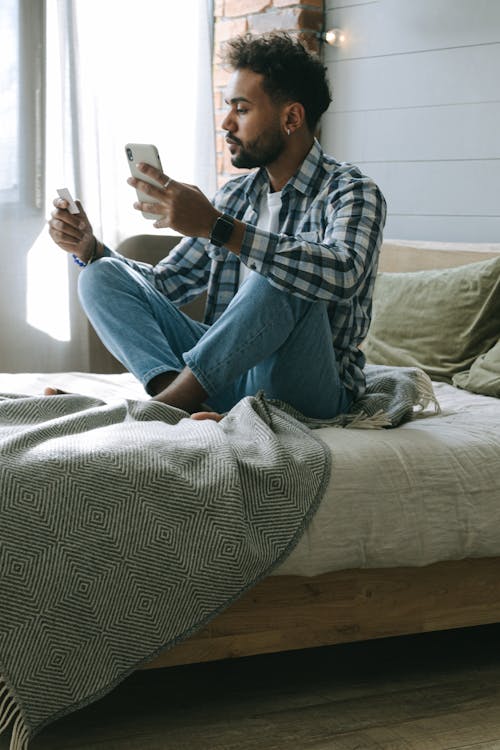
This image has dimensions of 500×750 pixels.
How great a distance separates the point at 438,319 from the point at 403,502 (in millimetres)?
1028

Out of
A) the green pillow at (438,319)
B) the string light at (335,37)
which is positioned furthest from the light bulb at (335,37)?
the green pillow at (438,319)

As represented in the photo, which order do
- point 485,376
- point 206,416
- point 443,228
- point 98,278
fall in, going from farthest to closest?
point 443,228, point 485,376, point 98,278, point 206,416

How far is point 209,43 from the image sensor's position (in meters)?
3.49

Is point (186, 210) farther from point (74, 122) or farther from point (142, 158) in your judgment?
point (74, 122)

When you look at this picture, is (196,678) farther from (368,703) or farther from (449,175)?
(449,175)

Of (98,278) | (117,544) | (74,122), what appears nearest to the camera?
(117,544)

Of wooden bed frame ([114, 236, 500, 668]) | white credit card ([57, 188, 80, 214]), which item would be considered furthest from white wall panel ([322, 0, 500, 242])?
wooden bed frame ([114, 236, 500, 668])

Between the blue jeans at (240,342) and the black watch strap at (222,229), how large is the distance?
87 millimetres

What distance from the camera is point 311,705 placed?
57.5 inches

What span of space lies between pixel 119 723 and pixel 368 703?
15.1 inches

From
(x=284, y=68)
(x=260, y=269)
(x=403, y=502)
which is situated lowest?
(x=403, y=502)

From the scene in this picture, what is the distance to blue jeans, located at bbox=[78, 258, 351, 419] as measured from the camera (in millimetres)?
1698

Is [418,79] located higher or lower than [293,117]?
higher

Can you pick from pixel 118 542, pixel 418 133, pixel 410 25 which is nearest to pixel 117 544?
pixel 118 542
